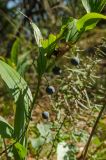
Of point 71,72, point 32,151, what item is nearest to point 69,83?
point 71,72

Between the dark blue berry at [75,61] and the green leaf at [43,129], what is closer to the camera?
the dark blue berry at [75,61]

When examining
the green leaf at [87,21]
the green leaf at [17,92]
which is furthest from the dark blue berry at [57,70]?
the green leaf at [87,21]

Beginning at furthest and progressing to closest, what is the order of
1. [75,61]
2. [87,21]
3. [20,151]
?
1. [75,61]
2. [20,151]
3. [87,21]

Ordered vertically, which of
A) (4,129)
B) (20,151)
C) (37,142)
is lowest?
(37,142)

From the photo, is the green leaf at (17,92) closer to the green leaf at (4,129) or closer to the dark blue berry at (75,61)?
the green leaf at (4,129)

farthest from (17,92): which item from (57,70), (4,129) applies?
(57,70)

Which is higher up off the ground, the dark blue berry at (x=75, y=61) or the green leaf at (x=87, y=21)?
the green leaf at (x=87, y=21)

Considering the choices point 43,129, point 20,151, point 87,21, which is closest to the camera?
point 87,21

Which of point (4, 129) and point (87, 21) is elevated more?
point (87, 21)

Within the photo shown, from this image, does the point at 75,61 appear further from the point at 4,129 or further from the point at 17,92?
the point at 4,129
